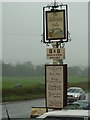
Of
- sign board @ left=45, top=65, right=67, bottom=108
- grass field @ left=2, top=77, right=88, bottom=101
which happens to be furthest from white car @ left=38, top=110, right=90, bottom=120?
grass field @ left=2, top=77, right=88, bottom=101

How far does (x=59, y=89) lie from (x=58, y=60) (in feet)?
3.06

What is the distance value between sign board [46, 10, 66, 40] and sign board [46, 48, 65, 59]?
24.2 inches

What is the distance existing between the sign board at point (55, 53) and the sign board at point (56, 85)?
32cm

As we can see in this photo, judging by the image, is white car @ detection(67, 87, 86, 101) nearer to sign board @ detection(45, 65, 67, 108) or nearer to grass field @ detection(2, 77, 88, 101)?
grass field @ detection(2, 77, 88, 101)

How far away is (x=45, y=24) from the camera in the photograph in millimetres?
12398

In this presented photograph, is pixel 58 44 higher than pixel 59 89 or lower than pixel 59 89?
higher

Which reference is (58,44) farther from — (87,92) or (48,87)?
(87,92)

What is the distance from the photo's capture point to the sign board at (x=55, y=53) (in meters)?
11.7

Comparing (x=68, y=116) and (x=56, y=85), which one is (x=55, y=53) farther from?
(x=68, y=116)

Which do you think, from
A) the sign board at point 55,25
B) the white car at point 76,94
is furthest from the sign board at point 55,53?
the white car at point 76,94

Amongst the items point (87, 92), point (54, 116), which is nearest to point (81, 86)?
point (87, 92)

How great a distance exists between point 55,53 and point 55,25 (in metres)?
1.02

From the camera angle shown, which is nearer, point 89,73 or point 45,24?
point 45,24

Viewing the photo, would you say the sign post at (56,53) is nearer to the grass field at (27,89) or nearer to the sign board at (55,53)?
the sign board at (55,53)
